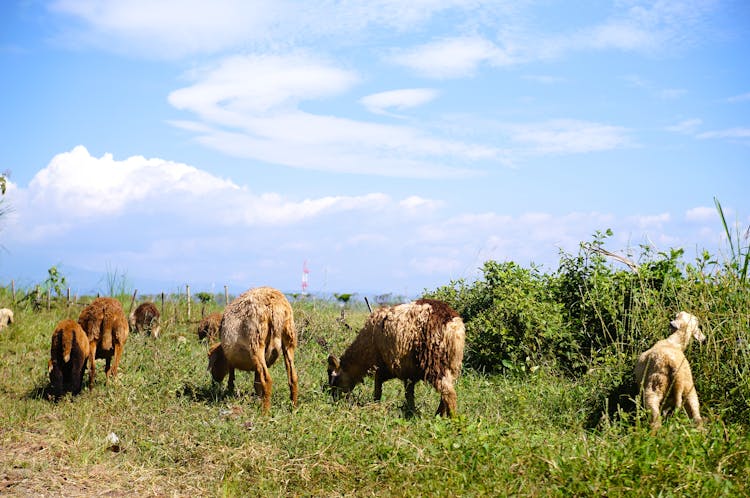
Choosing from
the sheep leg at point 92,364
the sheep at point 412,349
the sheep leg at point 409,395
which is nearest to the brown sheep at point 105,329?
the sheep leg at point 92,364

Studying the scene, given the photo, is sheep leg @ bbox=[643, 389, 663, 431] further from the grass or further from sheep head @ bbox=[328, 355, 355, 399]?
sheep head @ bbox=[328, 355, 355, 399]

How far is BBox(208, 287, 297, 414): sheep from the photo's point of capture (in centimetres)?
822

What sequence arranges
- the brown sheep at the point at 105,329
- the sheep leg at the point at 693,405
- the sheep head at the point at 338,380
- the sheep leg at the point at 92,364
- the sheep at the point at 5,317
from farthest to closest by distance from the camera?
the sheep at the point at 5,317, the brown sheep at the point at 105,329, the sheep leg at the point at 92,364, the sheep head at the point at 338,380, the sheep leg at the point at 693,405

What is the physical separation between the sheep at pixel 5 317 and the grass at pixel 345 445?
4.09 m

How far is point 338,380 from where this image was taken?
8984 mm

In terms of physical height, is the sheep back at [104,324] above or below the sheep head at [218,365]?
above

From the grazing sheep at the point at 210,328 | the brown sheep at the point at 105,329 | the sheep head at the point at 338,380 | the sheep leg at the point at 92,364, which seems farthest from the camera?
the grazing sheep at the point at 210,328

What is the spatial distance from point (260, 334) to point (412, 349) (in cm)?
182

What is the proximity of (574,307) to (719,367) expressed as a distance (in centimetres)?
341

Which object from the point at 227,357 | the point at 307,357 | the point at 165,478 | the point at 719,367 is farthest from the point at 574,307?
the point at 165,478

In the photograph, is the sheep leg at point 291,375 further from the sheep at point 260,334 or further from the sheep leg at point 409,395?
the sheep leg at point 409,395

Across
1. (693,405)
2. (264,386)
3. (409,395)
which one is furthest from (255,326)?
(693,405)

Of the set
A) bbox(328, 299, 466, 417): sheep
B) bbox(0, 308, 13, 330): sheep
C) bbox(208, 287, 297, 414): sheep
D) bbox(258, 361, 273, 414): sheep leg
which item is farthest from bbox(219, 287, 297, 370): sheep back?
bbox(0, 308, 13, 330): sheep

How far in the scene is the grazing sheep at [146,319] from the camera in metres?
13.1
